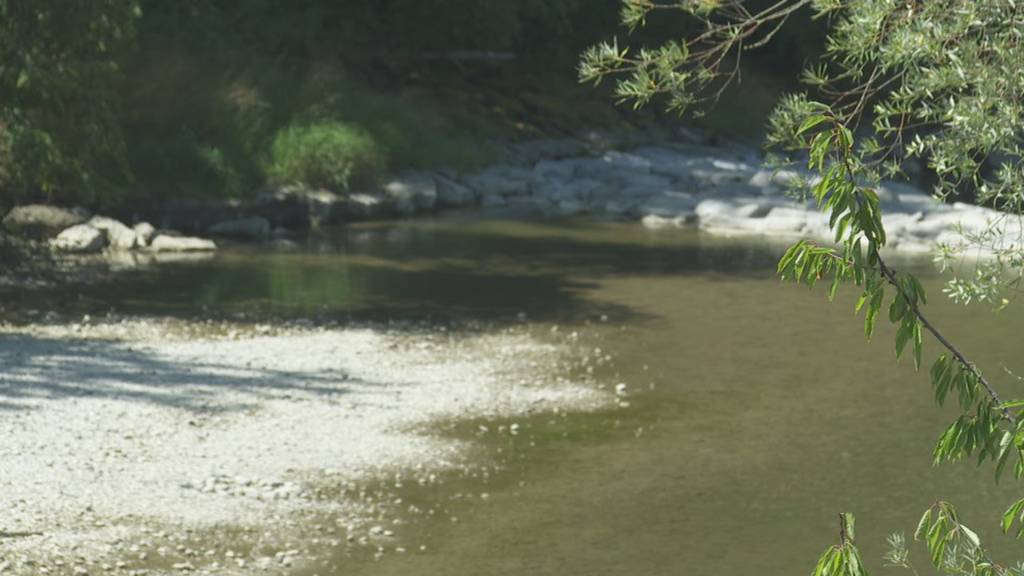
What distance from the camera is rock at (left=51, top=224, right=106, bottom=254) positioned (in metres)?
19.8

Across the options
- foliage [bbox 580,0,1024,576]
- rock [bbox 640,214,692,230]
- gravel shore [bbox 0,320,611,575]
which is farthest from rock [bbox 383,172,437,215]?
foliage [bbox 580,0,1024,576]

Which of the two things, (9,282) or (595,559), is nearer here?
(595,559)

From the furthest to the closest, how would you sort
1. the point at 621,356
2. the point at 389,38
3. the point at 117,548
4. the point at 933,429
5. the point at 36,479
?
the point at 389,38 → the point at 621,356 → the point at 933,429 → the point at 36,479 → the point at 117,548

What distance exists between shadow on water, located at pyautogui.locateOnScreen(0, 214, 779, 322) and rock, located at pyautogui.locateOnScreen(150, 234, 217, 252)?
454 millimetres

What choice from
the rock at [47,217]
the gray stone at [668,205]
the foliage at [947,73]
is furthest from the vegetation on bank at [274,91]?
the foliage at [947,73]

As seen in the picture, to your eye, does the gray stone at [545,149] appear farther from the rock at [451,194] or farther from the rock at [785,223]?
the rock at [785,223]

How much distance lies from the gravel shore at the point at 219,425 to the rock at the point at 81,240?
209 inches

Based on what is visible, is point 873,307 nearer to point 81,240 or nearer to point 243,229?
point 81,240

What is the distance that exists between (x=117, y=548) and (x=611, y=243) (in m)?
15.5

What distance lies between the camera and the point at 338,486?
31.8 feet

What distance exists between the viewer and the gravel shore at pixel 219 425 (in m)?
8.53

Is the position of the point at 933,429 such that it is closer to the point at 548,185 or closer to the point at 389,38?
the point at 548,185

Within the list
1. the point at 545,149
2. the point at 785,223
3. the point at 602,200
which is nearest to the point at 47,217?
the point at 602,200

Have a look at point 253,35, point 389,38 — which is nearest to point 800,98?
point 253,35
